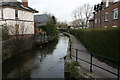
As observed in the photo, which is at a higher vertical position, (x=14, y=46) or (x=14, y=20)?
(x=14, y=20)

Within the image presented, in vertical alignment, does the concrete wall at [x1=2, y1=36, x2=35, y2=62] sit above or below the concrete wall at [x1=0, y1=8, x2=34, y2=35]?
below

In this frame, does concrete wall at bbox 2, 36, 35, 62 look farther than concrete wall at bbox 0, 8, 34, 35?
No

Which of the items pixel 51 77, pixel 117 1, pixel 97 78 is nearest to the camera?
pixel 97 78

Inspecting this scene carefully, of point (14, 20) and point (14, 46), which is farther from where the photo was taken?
point (14, 20)

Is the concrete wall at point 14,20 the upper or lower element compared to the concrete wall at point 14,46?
upper

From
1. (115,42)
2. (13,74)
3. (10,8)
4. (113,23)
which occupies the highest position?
(10,8)

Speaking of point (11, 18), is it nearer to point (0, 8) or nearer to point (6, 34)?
point (0, 8)

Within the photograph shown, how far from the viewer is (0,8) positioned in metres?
19.7

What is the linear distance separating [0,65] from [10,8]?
39.9 feet

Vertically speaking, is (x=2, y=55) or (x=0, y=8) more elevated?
(x=0, y=8)

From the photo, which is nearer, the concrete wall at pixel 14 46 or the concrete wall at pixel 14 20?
the concrete wall at pixel 14 46

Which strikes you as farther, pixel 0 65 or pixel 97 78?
pixel 0 65

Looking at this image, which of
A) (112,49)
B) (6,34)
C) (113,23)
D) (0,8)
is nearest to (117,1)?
(113,23)

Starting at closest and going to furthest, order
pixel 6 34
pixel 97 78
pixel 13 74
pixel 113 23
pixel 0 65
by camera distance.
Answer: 1. pixel 97 78
2. pixel 13 74
3. pixel 0 65
4. pixel 6 34
5. pixel 113 23
